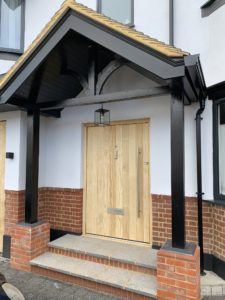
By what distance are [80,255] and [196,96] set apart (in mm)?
3023

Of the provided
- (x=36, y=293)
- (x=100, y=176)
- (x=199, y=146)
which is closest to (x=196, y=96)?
(x=199, y=146)

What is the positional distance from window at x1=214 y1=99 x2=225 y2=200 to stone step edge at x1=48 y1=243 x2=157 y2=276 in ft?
Result: 4.82

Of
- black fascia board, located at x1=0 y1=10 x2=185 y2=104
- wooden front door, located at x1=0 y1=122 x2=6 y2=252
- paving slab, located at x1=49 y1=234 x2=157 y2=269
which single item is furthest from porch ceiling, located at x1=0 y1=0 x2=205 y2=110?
paving slab, located at x1=49 y1=234 x2=157 y2=269

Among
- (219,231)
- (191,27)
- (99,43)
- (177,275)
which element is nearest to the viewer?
(177,275)

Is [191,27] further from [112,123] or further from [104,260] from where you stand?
[104,260]

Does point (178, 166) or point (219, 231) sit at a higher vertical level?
point (178, 166)

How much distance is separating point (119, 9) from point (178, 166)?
11.9ft

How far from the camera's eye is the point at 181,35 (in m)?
4.23

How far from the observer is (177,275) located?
9.60ft

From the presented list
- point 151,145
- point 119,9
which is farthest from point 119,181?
point 119,9

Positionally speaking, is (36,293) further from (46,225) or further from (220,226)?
(220,226)

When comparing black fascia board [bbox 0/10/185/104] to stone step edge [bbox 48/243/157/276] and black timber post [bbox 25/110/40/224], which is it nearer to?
black timber post [bbox 25/110/40/224]

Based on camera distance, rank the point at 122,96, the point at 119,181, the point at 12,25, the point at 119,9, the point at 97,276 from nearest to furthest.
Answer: the point at 122,96 → the point at 97,276 → the point at 119,181 → the point at 119,9 → the point at 12,25

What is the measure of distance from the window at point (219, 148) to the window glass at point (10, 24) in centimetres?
461
